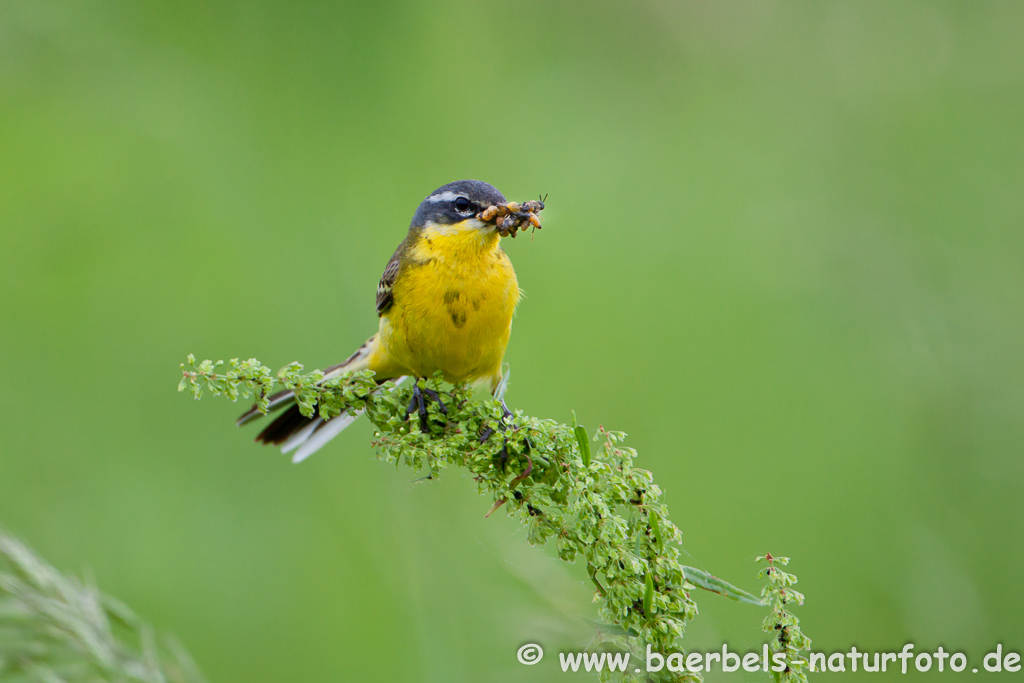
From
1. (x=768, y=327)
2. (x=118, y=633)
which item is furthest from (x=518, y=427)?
(x=768, y=327)

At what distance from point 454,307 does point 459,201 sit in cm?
60

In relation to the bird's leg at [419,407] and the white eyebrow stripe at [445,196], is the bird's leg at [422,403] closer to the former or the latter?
the bird's leg at [419,407]

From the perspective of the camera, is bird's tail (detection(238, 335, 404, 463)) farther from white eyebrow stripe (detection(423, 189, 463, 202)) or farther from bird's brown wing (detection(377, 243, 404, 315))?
white eyebrow stripe (detection(423, 189, 463, 202))

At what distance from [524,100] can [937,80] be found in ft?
9.72

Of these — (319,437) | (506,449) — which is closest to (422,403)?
(506,449)

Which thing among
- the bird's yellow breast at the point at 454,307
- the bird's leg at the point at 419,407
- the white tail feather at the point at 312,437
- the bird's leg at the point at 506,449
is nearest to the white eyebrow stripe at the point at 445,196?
the bird's yellow breast at the point at 454,307

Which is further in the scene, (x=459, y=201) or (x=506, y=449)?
(x=459, y=201)

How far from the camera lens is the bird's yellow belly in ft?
12.2

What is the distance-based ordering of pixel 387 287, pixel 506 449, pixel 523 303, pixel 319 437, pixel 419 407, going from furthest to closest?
pixel 523 303
pixel 387 287
pixel 319 437
pixel 419 407
pixel 506 449

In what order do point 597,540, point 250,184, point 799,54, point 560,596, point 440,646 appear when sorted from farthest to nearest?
point 799,54, point 250,184, point 440,646, point 560,596, point 597,540

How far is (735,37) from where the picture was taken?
5973 mm

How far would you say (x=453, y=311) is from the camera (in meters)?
3.72

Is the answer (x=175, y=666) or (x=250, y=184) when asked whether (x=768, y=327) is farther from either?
(x=175, y=666)

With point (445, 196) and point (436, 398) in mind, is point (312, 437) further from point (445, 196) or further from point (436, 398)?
point (445, 196)
